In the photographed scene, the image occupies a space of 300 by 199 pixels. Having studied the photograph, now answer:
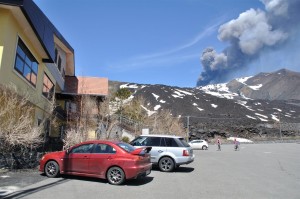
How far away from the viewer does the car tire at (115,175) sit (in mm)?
10930

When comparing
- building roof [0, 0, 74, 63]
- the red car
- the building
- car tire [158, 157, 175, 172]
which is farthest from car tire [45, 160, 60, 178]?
building roof [0, 0, 74, 63]

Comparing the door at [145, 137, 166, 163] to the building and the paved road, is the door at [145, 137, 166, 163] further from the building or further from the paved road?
the building

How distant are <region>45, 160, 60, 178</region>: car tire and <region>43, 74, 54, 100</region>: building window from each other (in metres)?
12.5

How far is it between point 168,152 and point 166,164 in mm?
581

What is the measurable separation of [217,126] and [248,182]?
2838 inches

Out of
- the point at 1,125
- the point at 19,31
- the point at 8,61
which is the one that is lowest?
the point at 1,125

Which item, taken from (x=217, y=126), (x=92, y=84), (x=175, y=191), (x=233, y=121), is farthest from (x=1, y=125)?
(x=233, y=121)

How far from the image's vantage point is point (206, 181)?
12547 mm

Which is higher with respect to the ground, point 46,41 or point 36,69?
point 46,41

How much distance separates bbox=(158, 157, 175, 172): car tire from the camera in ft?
50.7

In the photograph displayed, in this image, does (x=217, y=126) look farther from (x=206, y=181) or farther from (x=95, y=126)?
(x=206, y=181)

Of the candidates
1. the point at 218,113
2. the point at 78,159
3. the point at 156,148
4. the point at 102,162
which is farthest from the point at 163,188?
the point at 218,113

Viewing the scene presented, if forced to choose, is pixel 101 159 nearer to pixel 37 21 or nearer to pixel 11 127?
pixel 11 127

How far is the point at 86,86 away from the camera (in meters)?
32.4
